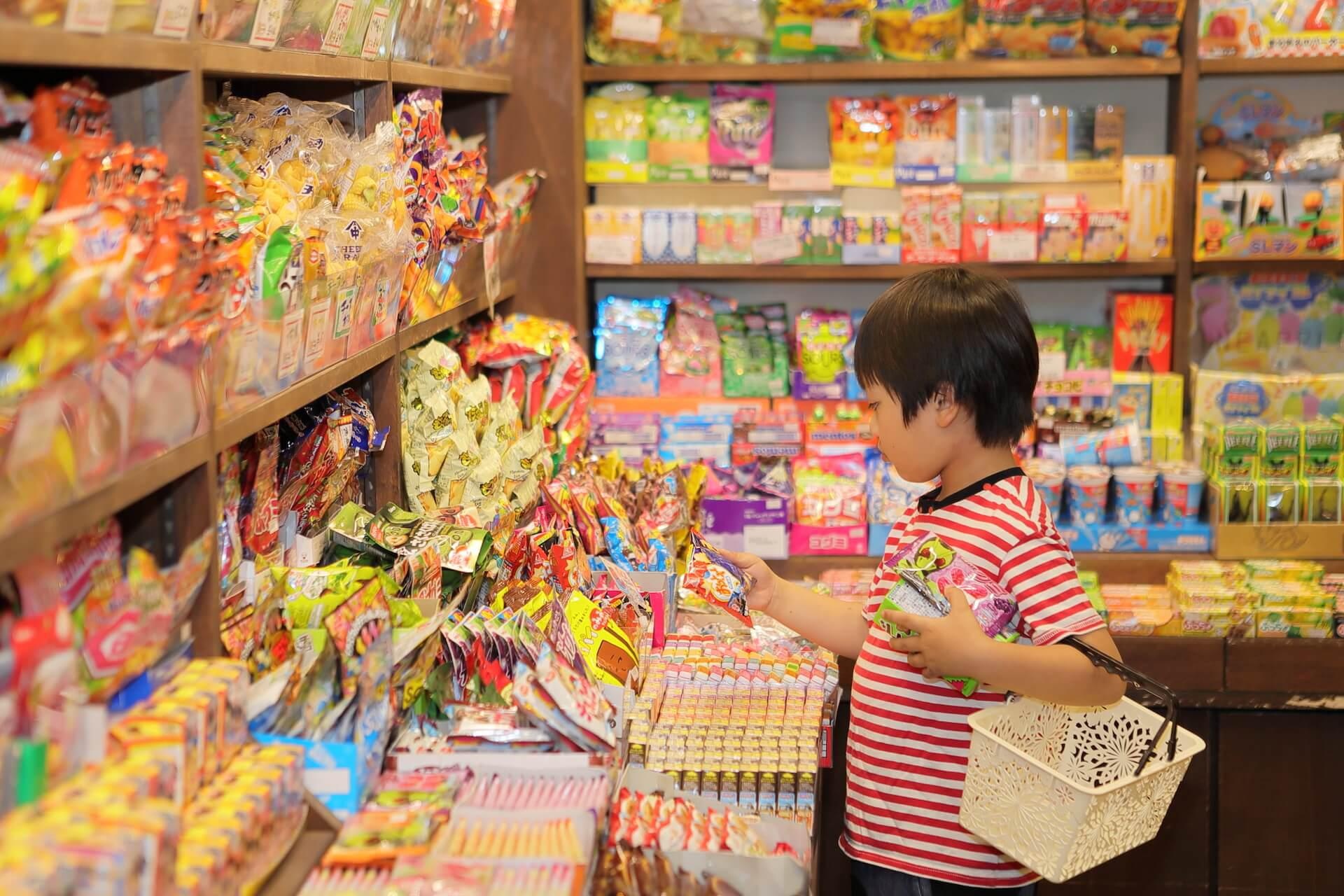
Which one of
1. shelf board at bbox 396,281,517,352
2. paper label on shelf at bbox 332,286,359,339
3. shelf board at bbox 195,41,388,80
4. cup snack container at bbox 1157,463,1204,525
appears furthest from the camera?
cup snack container at bbox 1157,463,1204,525

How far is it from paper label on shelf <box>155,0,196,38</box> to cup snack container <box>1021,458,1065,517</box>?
8.57 ft

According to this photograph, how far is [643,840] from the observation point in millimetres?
1679

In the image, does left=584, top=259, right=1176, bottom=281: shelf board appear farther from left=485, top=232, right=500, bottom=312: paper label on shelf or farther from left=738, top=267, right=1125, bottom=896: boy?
left=738, top=267, right=1125, bottom=896: boy

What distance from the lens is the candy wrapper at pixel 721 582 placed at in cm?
234

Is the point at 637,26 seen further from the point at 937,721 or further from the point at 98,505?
the point at 98,505

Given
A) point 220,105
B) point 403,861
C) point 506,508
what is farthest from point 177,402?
point 506,508

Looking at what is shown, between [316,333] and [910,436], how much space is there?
86 cm

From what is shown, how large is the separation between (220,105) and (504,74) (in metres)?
1.61

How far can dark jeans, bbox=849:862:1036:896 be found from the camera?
204 centimetres

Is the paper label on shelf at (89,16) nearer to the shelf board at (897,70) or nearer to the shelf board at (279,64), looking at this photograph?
the shelf board at (279,64)

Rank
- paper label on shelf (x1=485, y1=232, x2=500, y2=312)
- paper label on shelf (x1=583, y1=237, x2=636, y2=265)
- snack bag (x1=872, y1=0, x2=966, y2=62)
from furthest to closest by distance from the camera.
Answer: paper label on shelf (x1=583, y1=237, x2=636, y2=265) < snack bag (x1=872, y1=0, x2=966, y2=62) < paper label on shelf (x1=485, y1=232, x2=500, y2=312)

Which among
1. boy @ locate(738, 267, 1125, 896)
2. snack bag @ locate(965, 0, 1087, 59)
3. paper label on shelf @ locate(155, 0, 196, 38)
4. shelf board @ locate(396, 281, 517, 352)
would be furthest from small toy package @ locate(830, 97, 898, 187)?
paper label on shelf @ locate(155, 0, 196, 38)

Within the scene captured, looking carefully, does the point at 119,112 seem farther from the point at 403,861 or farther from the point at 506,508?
the point at 506,508

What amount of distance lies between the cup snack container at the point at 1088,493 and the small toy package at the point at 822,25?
4.26 feet
